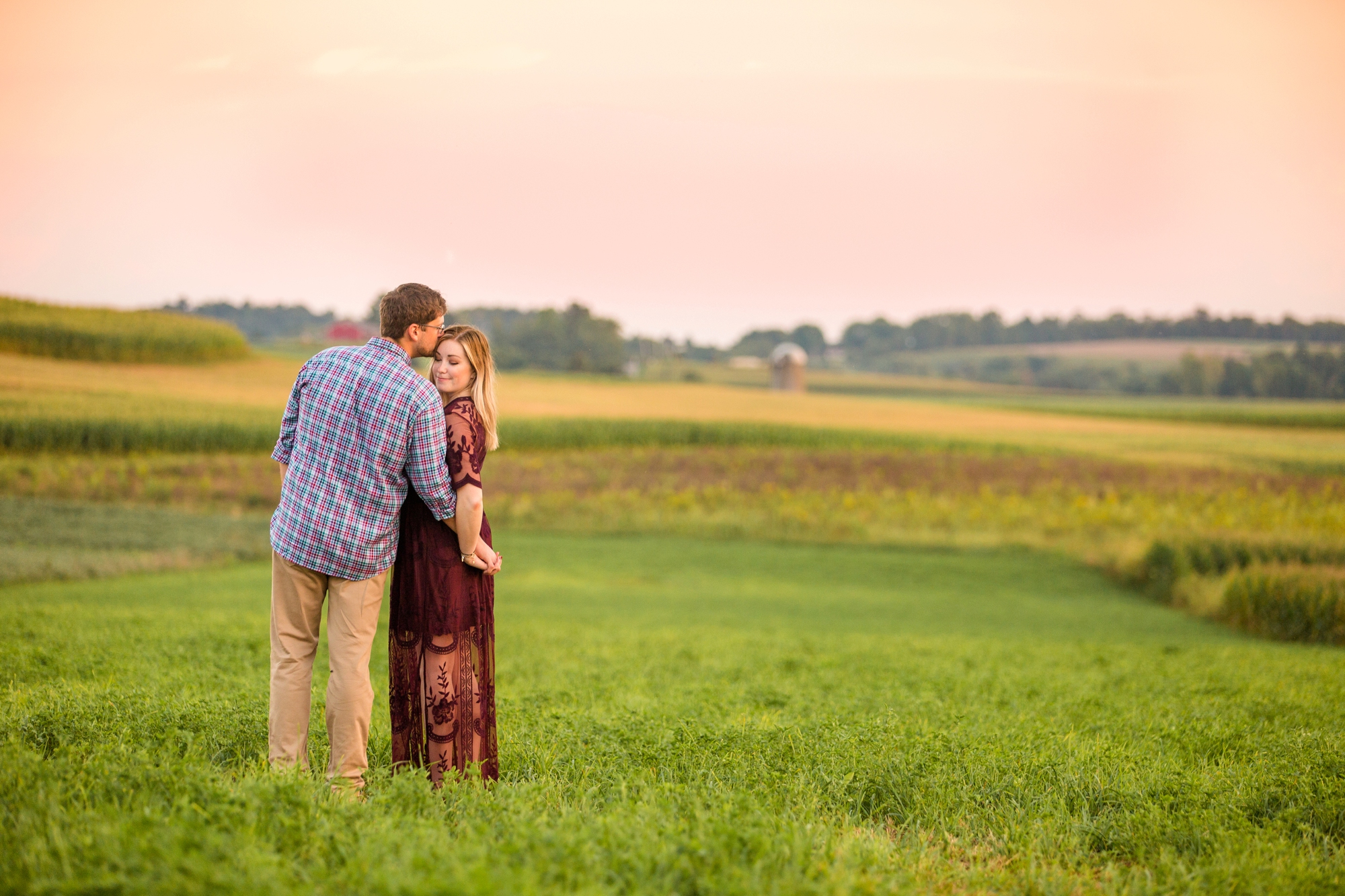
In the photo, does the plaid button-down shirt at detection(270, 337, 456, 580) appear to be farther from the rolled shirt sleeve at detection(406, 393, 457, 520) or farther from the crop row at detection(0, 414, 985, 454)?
the crop row at detection(0, 414, 985, 454)

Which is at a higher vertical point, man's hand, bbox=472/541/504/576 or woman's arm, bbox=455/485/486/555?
woman's arm, bbox=455/485/486/555

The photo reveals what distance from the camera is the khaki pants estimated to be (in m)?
3.63

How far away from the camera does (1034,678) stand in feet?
24.0

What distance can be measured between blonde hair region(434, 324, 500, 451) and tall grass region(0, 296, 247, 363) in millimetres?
13449

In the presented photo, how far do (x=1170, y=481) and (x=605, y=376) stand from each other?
26.1 metres

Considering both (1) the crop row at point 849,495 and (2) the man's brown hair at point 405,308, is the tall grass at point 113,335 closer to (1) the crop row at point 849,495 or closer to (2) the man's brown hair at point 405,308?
(1) the crop row at point 849,495

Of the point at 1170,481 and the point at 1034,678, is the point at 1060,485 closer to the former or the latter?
the point at 1170,481

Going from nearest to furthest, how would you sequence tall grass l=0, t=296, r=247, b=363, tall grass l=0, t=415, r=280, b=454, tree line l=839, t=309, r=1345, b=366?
1. tall grass l=0, t=415, r=280, b=454
2. tall grass l=0, t=296, r=247, b=363
3. tree line l=839, t=309, r=1345, b=366

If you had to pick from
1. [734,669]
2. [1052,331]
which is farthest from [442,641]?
[1052,331]

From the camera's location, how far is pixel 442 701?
370 cm

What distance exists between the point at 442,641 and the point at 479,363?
1197 millimetres

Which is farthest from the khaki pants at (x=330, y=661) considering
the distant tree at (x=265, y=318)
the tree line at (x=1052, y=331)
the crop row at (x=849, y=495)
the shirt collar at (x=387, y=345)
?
the tree line at (x=1052, y=331)

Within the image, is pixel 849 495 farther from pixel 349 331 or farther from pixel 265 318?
pixel 265 318

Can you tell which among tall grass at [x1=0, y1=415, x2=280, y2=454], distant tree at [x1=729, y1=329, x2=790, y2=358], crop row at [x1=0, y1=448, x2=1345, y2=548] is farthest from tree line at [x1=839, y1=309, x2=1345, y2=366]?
tall grass at [x1=0, y1=415, x2=280, y2=454]
